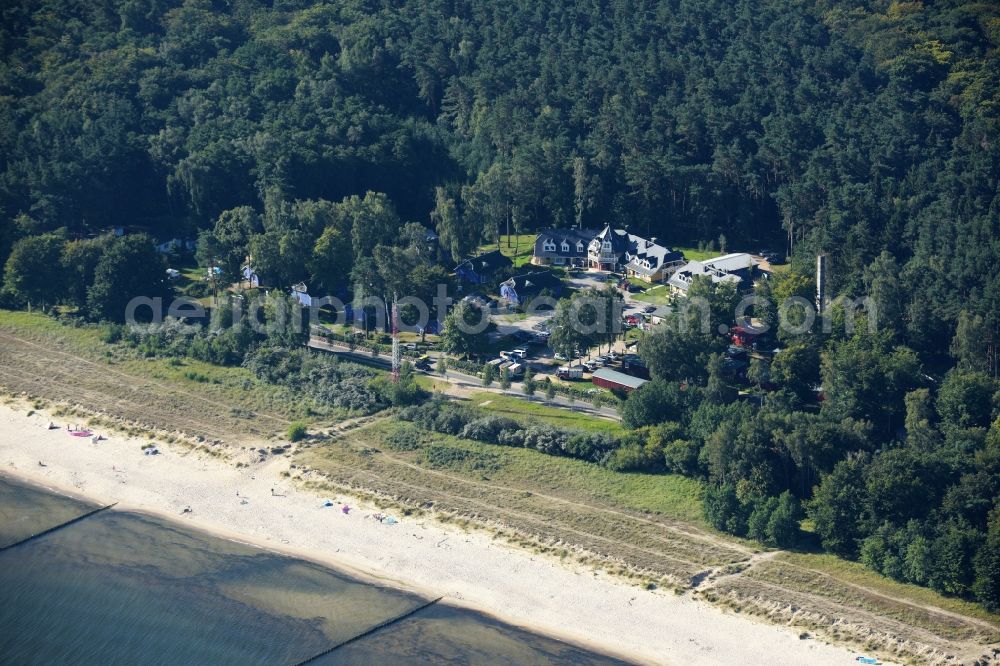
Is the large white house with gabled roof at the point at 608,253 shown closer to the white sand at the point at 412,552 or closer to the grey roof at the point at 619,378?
the grey roof at the point at 619,378

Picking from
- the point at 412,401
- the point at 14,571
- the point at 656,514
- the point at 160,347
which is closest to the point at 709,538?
the point at 656,514

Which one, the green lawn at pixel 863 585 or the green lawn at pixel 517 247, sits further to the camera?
the green lawn at pixel 517 247

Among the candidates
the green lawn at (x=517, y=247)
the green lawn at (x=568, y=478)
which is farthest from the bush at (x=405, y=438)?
the green lawn at (x=517, y=247)

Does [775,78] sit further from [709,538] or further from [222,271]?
[709,538]

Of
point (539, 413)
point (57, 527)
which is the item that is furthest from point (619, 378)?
point (57, 527)

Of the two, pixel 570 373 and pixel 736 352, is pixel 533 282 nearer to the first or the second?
pixel 570 373

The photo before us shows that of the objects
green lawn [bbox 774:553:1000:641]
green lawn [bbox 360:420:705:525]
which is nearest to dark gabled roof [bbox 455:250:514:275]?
green lawn [bbox 360:420:705:525]

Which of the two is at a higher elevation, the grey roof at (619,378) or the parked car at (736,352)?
the parked car at (736,352)
